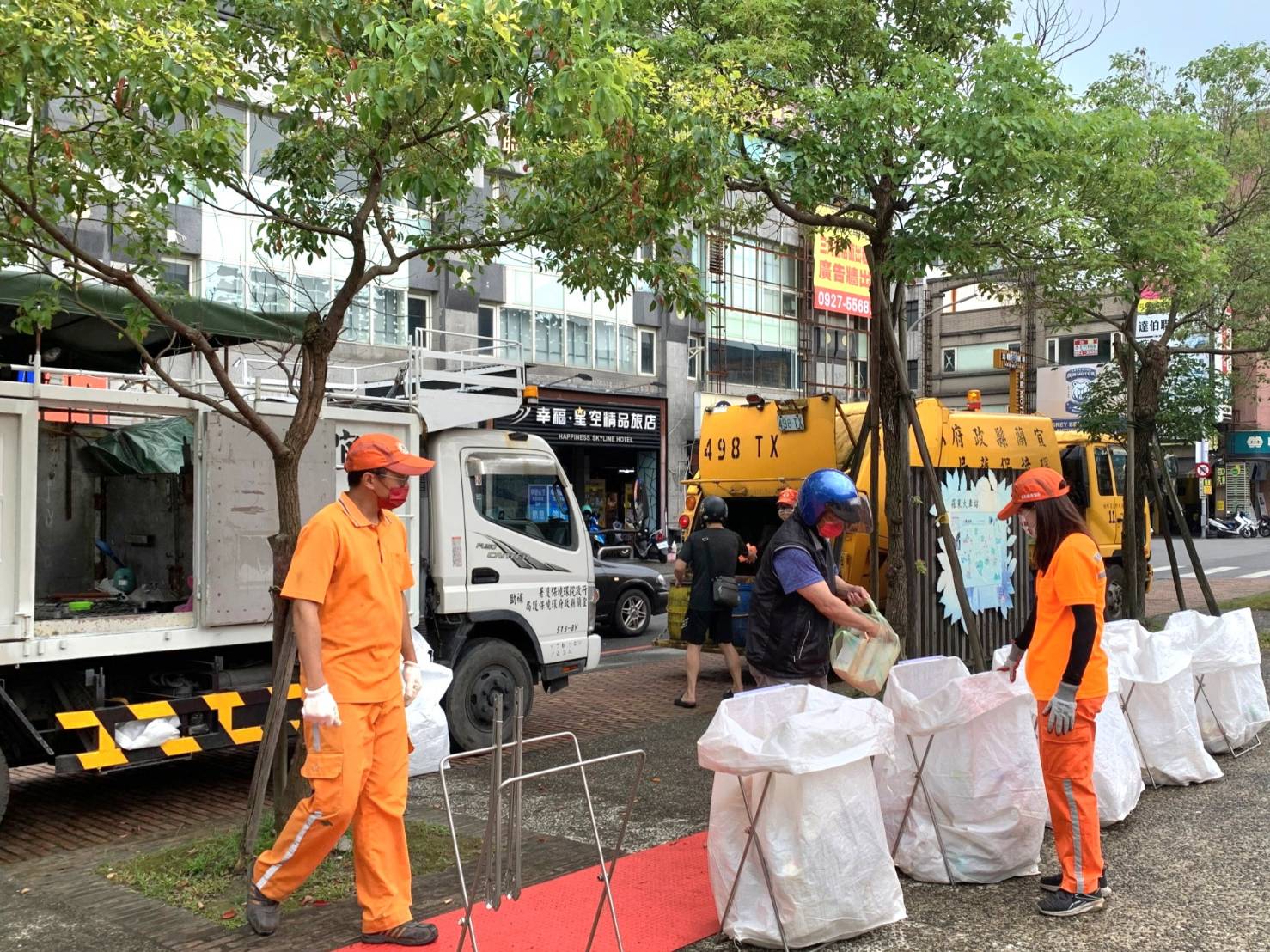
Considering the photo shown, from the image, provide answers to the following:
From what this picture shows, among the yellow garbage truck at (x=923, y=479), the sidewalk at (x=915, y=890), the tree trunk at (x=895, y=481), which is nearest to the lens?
the sidewalk at (x=915, y=890)

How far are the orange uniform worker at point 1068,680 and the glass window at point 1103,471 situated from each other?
34.9 ft

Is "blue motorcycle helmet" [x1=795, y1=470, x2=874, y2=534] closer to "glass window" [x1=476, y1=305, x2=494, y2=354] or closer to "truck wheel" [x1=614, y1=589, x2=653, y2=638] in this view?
"truck wheel" [x1=614, y1=589, x2=653, y2=638]

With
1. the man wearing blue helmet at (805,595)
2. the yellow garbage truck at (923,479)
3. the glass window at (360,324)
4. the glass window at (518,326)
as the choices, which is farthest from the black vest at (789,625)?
the glass window at (518,326)

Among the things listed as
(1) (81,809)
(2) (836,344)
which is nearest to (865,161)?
(1) (81,809)

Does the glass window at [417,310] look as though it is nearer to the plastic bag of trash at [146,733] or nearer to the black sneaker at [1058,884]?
the plastic bag of trash at [146,733]

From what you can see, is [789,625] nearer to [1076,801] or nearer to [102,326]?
[1076,801]

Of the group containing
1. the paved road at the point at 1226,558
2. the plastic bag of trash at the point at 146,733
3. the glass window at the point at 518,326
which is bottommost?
the paved road at the point at 1226,558

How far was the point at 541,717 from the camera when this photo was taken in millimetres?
9586

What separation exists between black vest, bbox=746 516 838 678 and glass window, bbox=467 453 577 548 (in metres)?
3.36

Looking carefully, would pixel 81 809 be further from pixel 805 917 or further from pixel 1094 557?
pixel 1094 557

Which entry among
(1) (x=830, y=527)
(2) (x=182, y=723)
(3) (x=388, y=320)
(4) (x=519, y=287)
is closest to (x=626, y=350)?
(4) (x=519, y=287)

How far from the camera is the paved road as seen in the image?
996 inches

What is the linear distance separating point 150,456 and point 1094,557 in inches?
213

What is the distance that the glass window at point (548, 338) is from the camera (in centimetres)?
2973
